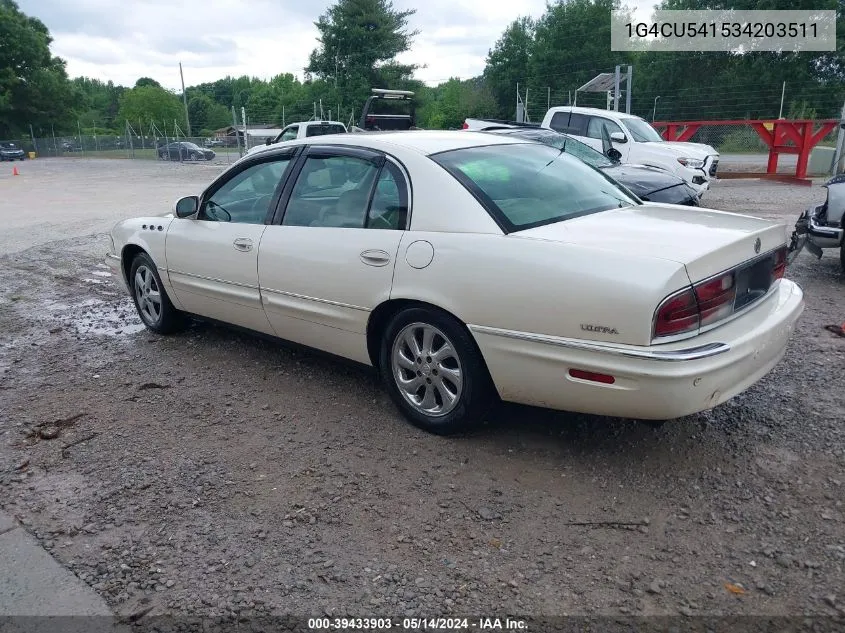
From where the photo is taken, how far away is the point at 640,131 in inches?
547

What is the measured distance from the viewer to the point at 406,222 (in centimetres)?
358

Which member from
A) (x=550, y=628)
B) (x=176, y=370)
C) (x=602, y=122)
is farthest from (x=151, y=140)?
(x=550, y=628)

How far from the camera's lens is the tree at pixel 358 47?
48.6m

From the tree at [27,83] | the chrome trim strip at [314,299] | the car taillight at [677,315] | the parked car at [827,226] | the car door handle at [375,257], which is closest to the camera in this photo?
the car taillight at [677,315]

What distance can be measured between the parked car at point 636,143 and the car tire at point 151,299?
9429 mm

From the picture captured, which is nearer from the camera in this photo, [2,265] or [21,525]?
[21,525]

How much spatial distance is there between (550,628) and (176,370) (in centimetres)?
335

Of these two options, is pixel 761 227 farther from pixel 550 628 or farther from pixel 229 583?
pixel 229 583

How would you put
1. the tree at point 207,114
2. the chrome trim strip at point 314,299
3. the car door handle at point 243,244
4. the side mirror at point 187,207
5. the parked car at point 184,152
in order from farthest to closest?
the tree at point 207,114 → the parked car at point 184,152 → the side mirror at point 187,207 → the car door handle at point 243,244 → the chrome trim strip at point 314,299

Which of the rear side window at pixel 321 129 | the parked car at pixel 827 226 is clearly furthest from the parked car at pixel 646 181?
the rear side window at pixel 321 129

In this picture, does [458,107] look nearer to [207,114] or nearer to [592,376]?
[207,114]

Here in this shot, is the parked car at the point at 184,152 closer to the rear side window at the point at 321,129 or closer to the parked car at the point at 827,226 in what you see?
the rear side window at the point at 321,129

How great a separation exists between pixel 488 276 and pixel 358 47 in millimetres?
49683

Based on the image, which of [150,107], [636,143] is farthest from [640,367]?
[150,107]
